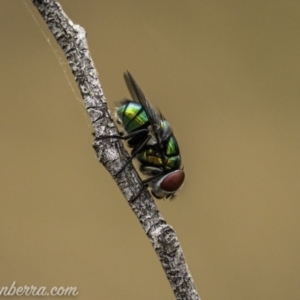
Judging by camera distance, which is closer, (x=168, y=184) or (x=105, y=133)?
(x=105, y=133)

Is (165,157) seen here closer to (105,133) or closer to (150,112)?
(150,112)

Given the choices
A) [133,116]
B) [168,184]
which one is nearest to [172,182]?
[168,184]

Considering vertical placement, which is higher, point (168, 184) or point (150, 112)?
point (150, 112)

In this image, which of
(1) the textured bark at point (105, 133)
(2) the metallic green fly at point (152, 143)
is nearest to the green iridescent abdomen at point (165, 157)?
(2) the metallic green fly at point (152, 143)

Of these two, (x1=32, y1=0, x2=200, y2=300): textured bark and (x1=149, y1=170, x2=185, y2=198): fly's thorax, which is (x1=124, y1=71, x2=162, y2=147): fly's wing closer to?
(x1=149, y1=170, x2=185, y2=198): fly's thorax

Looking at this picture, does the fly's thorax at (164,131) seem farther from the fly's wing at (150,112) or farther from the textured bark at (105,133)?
the textured bark at (105,133)

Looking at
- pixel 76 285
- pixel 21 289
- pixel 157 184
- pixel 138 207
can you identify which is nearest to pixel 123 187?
pixel 138 207
